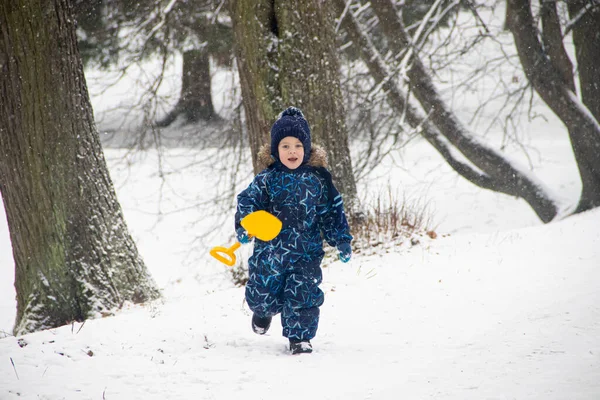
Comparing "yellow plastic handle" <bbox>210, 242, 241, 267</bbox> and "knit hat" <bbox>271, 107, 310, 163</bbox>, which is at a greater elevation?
"knit hat" <bbox>271, 107, 310, 163</bbox>

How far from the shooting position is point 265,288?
334cm

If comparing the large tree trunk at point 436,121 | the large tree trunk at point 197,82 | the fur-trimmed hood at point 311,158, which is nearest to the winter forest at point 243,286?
the large tree trunk at point 436,121

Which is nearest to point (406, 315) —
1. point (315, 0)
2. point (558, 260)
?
point (558, 260)

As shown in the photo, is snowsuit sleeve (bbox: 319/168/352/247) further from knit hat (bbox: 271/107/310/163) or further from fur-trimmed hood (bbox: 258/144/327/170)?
knit hat (bbox: 271/107/310/163)

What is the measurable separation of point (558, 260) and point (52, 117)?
15.6 feet

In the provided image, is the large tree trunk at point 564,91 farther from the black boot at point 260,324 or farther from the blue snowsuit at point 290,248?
the black boot at point 260,324

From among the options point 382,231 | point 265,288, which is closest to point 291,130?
point 265,288

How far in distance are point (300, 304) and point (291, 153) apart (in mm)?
956

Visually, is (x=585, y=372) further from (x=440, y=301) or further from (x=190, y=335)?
(x=190, y=335)

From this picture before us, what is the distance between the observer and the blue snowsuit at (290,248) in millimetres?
3305

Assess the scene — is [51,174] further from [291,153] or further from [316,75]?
[316,75]

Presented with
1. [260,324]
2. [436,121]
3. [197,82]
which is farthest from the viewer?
[197,82]

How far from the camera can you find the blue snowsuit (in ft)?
10.8

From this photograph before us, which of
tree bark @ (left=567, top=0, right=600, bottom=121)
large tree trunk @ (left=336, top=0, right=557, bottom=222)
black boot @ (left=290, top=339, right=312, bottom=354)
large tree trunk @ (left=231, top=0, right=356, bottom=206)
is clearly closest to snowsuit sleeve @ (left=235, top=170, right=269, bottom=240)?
black boot @ (left=290, top=339, right=312, bottom=354)
